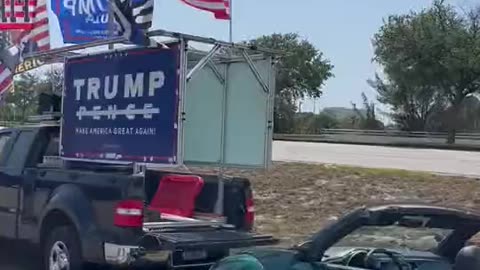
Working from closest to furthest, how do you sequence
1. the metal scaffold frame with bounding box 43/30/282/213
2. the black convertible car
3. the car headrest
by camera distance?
1. the car headrest
2. the black convertible car
3. the metal scaffold frame with bounding box 43/30/282/213

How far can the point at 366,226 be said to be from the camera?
5.00 metres

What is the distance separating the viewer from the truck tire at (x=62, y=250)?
796 centimetres

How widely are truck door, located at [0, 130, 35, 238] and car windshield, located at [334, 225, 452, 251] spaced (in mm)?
4963

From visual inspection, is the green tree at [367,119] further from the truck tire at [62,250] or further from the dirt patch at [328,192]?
the truck tire at [62,250]

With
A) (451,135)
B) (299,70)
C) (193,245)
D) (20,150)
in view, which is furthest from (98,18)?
(299,70)

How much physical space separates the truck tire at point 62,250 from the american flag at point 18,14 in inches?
297

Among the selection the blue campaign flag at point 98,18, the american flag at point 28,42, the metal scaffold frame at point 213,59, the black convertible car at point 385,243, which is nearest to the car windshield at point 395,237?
the black convertible car at point 385,243

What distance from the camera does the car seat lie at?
29.7 feet

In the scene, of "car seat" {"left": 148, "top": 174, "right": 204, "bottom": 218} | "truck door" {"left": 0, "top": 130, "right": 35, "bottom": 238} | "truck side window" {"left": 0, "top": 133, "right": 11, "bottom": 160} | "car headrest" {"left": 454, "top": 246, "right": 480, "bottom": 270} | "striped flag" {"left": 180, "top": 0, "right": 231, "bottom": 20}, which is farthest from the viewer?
"striped flag" {"left": 180, "top": 0, "right": 231, "bottom": 20}

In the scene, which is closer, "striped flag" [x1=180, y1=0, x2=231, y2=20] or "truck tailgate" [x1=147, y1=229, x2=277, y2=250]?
"truck tailgate" [x1=147, y1=229, x2=277, y2=250]

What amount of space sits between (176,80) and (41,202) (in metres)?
2.11

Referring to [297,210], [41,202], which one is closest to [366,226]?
[41,202]

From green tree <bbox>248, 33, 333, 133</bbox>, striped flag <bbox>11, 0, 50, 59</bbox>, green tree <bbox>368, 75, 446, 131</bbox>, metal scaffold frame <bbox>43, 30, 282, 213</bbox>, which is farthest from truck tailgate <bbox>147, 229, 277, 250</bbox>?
green tree <bbox>248, 33, 333, 133</bbox>

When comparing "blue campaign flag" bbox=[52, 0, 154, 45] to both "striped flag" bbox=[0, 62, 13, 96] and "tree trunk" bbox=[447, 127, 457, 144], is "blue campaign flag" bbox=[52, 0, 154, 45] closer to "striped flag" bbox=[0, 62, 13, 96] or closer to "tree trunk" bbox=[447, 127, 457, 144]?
"striped flag" bbox=[0, 62, 13, 96]
